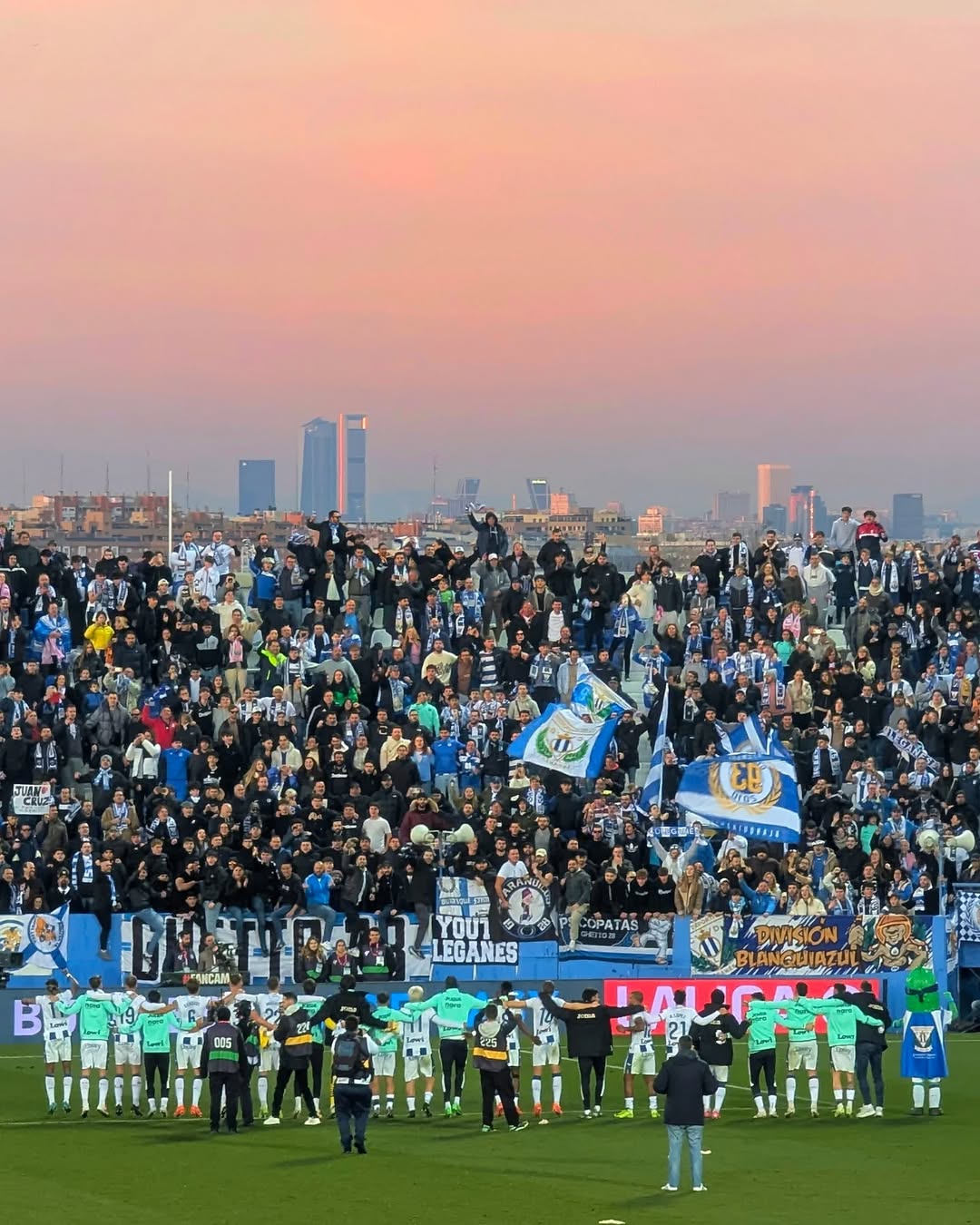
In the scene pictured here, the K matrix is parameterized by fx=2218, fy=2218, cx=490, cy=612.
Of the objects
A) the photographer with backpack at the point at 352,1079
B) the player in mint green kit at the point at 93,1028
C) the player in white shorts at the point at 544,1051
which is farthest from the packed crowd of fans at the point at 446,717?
the photographer with backpack at the point at 352,1079

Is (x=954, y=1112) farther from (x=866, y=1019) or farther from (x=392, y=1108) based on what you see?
(x=392, y=1108)

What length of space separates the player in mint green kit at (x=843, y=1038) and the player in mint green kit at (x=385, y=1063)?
603cm

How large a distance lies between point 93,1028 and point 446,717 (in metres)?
12.8

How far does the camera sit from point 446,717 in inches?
1670

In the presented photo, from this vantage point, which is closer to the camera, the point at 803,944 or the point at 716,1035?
the point at 716,1035

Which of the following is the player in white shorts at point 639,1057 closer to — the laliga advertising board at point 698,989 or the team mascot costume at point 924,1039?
the team mascot costume at point 924,1039

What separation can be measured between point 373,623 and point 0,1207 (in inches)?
905

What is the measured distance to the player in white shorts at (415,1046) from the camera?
30.8 m

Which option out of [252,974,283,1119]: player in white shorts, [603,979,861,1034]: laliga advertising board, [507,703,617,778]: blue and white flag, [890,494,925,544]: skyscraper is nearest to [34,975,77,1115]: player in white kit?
[252,974,283,1119]: player in white shorts

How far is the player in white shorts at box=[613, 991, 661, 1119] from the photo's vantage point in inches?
1201

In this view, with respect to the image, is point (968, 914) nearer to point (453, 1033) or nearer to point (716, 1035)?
point (716, 1035)

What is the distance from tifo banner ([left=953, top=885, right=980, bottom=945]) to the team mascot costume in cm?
778

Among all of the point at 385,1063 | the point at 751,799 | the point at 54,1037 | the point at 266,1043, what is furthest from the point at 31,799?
the point at 751,799

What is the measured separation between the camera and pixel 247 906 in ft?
123
